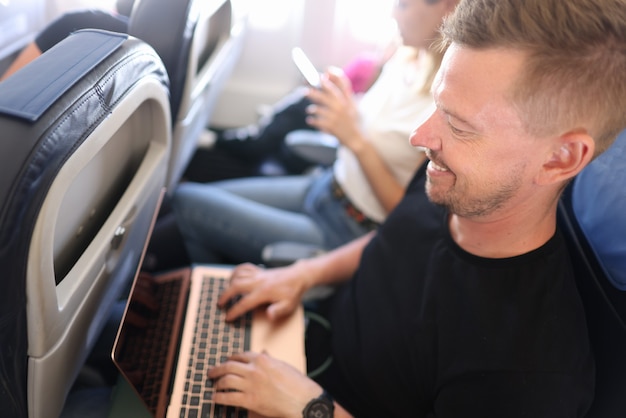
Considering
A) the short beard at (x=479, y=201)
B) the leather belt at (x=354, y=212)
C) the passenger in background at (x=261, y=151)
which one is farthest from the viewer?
the passenger in background at (x=261, y=151)

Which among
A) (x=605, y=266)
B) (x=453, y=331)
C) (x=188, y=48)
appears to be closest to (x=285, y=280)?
(x=453, y=331)

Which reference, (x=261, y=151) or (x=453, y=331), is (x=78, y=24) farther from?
(x=261, y=151)

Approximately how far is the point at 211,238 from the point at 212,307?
531mm

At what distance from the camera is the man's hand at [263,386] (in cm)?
102

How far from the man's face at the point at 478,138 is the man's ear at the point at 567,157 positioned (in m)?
0.02

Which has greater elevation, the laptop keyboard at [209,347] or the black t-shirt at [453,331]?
the black t-shirt at [453,331]

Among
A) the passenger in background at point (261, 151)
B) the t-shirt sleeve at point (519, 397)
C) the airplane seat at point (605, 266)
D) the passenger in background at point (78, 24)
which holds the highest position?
the passenger in background at point (78, 24)

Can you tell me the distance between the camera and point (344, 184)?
170 cm

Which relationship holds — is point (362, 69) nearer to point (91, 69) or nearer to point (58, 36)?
point (58, 36)

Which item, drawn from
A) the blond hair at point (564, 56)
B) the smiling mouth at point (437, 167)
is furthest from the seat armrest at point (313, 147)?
the blond hair at point (564, 56)

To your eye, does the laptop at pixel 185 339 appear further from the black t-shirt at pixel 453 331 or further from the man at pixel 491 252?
the black t-shirt at pixel 453 331

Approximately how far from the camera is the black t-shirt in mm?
925

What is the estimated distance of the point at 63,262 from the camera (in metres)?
0.94

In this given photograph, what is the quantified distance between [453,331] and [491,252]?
0.48 ft
